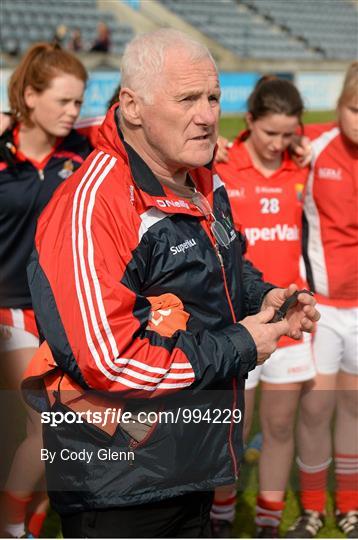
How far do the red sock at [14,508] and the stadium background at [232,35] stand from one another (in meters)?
13.0

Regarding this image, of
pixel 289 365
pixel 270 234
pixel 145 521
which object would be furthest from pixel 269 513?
pixel 145 521

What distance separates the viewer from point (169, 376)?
6.66 ft

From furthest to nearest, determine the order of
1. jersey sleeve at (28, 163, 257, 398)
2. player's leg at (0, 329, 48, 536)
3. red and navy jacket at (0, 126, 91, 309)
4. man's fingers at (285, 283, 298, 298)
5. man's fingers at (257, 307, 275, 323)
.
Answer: red and navy jacket at (0, 126, 91, 309), player's leg at (0, 329, 48, 536), man's fingers at (285, 283, 298, 298), man's fingers at (257, 307, 275, 323), jersey sleeve at (28, 163, 257, 398)

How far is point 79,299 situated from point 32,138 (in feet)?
6.19

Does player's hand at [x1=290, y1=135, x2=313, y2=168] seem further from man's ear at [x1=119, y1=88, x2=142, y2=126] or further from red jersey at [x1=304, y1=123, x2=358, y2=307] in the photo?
man's ear at [x1=119, y1=88, x2=142, y2=126]

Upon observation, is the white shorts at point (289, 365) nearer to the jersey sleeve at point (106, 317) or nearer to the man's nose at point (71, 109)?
the man's nose at point (71, 109)

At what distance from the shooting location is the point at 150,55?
2.09m

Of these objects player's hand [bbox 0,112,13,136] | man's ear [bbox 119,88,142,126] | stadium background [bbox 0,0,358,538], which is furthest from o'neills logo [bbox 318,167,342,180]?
stadium background [bbox 0,0,358,538]

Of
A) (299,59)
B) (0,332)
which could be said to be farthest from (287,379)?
(299,59)

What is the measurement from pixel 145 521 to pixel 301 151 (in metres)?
2.11

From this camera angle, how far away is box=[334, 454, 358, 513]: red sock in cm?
385

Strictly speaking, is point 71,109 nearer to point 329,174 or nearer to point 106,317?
point 329,174

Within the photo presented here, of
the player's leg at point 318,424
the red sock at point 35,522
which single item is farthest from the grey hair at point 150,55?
the red sock at point 35,522

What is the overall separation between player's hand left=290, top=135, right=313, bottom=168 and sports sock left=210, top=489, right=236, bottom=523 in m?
1.60
